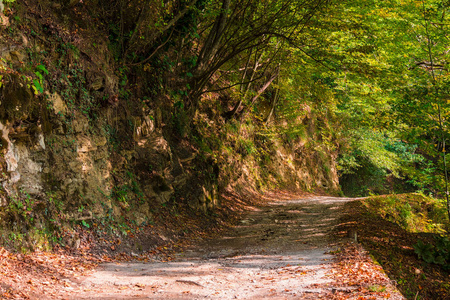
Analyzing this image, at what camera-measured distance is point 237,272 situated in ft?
20.3

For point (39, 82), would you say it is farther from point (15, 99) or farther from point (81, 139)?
point (81, 139)

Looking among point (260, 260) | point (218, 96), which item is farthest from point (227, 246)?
point (218, 96)

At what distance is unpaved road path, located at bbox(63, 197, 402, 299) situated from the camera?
4.78 meters

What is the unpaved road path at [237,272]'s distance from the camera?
4777mm

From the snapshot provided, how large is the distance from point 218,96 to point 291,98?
3.81 metres

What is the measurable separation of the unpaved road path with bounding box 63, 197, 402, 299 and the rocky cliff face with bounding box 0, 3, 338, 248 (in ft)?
5.10

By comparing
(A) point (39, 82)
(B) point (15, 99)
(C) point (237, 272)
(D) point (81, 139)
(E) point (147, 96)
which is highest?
(E) point (147, 96)

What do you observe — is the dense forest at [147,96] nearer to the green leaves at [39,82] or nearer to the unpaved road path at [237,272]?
the green leaves at [39,82]

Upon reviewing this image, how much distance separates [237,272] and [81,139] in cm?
417

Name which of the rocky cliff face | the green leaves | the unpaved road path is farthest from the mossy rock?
the unpaved road path

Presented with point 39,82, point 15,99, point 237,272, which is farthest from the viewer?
point 39,82

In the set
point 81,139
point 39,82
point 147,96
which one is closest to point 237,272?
point 81,139

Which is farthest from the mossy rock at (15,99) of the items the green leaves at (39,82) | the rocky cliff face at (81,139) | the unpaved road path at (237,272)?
the unpaved road path at (237,272)

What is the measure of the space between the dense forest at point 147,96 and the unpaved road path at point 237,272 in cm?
115
